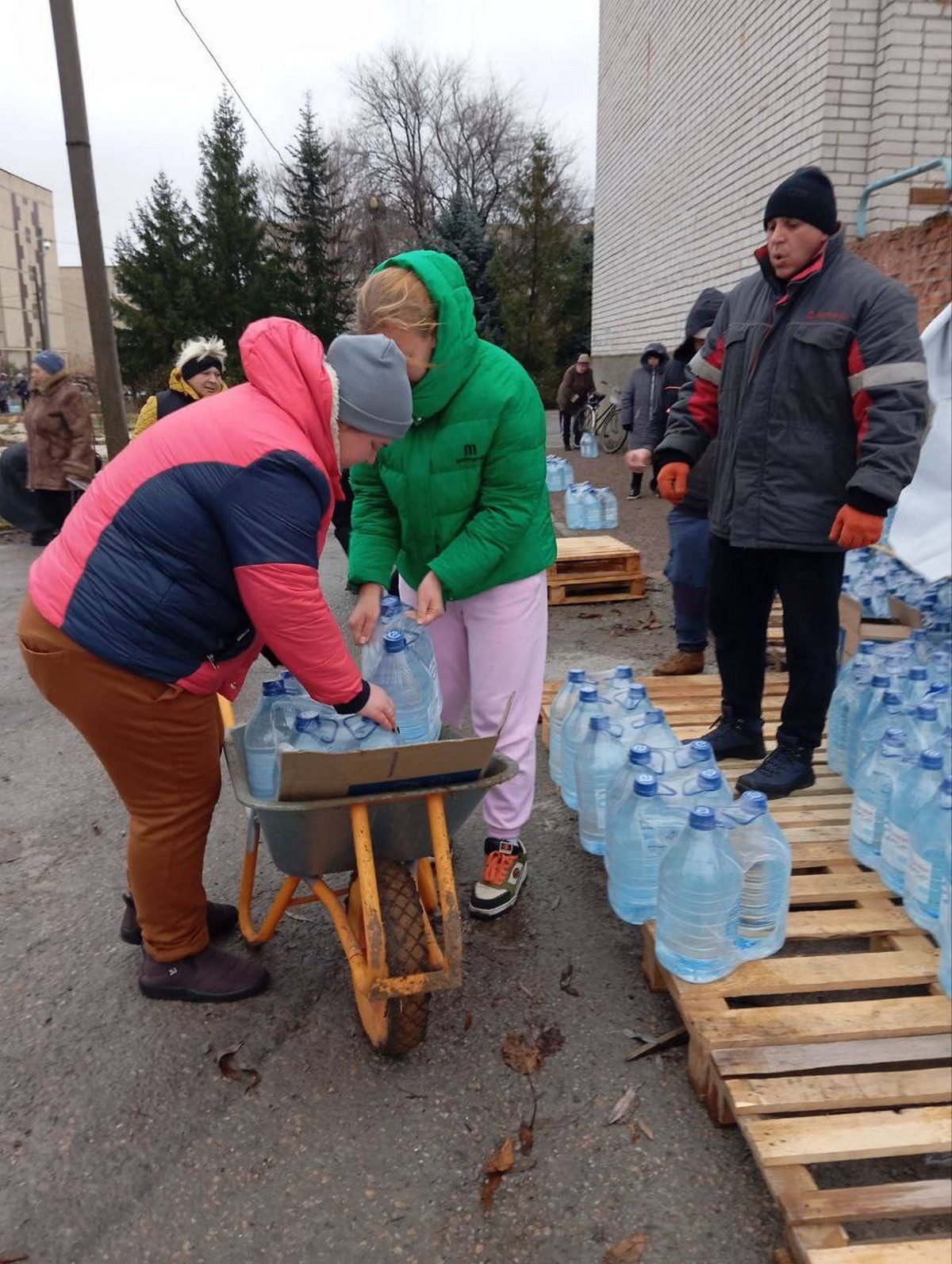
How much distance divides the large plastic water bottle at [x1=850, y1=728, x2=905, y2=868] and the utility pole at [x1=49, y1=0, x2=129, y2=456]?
8.11m

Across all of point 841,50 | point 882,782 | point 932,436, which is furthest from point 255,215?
point 882,782

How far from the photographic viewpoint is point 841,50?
7.84 metres

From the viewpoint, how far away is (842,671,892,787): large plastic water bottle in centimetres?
347

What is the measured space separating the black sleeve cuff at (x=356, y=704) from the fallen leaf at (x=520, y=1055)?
Result: 1.10 meters

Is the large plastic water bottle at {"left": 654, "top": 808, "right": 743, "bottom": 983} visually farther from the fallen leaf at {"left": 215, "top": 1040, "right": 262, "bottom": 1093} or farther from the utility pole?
the utility pole

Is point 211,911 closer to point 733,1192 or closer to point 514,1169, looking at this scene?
point 514,1169

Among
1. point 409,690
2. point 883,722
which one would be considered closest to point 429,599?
point 409,690

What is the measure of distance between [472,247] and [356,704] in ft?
102

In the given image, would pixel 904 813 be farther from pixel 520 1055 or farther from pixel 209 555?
pixel 209 555

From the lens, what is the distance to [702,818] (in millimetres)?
2436

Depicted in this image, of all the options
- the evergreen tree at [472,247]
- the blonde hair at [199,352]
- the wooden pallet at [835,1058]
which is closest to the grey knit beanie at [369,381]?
the wooden pallet at [835,1058]

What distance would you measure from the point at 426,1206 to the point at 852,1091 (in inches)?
41.4

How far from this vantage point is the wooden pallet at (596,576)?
7301 millimetres

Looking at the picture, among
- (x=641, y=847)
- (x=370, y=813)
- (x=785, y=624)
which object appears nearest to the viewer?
(x=370, y=813)
